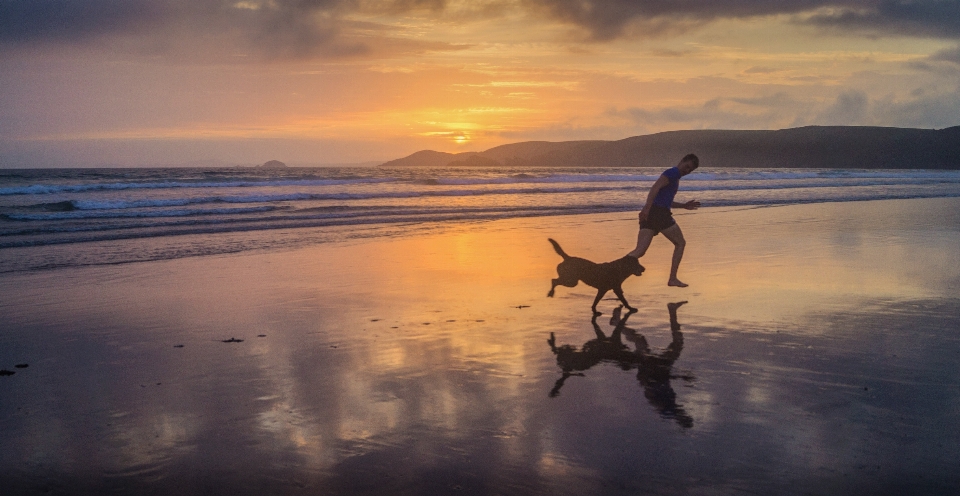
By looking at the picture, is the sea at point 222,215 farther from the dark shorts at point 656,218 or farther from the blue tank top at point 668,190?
the blue tank top at point 668,190

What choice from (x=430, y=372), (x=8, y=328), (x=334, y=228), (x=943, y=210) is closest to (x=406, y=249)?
(x=334, y=228)

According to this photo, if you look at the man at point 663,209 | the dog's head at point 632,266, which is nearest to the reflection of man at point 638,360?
the dog's head at point 632,266

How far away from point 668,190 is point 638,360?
3241 mm

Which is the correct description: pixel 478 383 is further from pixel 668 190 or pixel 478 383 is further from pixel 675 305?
pixel 668 190

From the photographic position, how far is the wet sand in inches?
137

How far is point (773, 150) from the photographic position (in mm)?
117125

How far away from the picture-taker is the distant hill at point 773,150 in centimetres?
10406

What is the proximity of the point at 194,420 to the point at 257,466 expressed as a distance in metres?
0.84

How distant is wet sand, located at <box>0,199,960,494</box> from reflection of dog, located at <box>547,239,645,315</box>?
10.8 inches

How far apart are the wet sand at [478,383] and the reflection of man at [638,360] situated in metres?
0.03

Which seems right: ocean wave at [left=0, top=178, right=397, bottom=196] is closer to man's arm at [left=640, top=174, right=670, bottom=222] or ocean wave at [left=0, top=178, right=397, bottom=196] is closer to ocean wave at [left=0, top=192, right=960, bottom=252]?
ocean wave at [left=0, top=192, right=960, bottom=252]

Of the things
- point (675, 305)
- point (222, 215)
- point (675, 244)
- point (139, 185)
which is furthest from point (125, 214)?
point (675, 305)

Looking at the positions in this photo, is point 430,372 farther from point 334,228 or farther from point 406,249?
point 334,228

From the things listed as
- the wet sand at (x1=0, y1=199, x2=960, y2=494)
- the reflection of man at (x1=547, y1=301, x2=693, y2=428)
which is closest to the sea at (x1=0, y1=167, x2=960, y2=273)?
the wet sand at (x1=0, y1=199, x2=960, y2=494)
